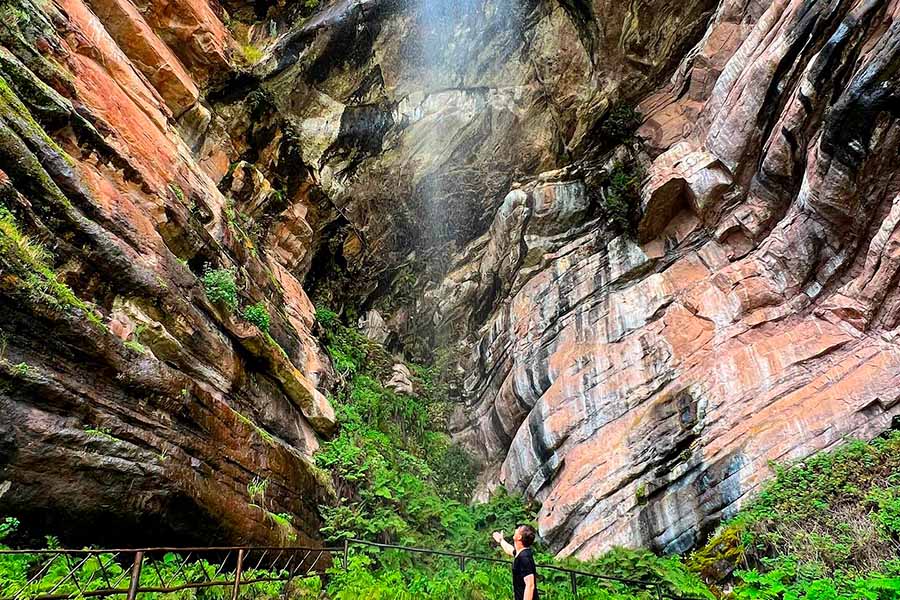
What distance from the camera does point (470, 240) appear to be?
2044 centimetres

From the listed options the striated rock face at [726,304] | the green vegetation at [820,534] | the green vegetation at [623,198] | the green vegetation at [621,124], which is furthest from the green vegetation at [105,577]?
the green vegetation at [621,124]

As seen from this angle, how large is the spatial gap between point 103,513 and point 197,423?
1.55 metres

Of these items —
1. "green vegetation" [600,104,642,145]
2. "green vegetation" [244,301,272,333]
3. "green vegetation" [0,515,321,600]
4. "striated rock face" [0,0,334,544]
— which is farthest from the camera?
"green vegetation" [600,104,642,145]

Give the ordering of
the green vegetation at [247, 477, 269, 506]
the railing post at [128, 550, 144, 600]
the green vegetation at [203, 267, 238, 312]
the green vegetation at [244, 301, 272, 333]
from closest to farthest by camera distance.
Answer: the railing post at [128, 550, 144, 600] < the green vegetation at [247, 477, 269, 506] < the green vegetation at [203, 267, 238, 312] < the green vegetation at [244, 301, 272, 333]

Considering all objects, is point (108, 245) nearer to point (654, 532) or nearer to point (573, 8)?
point (654, 532)

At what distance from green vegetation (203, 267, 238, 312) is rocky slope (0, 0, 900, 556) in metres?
0.26

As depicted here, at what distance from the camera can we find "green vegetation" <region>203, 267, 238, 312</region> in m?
8.25

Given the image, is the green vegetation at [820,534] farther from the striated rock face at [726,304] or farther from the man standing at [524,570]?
the man standing at [524,570]

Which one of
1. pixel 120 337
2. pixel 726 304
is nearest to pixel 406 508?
pixel 120 337

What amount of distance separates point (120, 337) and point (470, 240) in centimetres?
1575

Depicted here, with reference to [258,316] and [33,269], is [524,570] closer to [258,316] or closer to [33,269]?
[33,269]

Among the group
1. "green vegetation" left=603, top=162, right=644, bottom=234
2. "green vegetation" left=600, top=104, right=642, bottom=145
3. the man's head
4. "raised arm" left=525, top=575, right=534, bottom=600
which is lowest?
"raised arm" left=525, top=575, right=534, bottom=600

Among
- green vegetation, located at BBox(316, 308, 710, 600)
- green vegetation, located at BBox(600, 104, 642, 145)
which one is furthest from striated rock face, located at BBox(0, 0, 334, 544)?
green vegetation, located at BBox(600, 104, 642, 145)

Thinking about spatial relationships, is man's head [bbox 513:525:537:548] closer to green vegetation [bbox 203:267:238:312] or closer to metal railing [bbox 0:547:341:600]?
metal railing [bbox 0:547:341:600]
